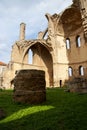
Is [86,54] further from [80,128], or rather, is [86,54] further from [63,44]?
[80,128]

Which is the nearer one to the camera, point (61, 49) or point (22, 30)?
point (61, 49)

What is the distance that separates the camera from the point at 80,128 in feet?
15.0

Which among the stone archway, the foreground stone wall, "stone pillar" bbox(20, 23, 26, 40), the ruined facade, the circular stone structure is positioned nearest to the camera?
the circular stone structure

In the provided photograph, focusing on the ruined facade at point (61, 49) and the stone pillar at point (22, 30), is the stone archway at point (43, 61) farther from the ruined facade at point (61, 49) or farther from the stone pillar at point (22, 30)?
the stone pillar at point (22, 30)

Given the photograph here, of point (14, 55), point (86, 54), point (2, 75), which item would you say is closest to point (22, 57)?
point (14, 55)

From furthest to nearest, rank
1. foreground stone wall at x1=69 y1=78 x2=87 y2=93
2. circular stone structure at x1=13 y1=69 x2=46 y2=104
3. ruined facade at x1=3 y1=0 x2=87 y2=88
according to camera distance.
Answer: ruined facade at x1=3 y1=0 x2=87 y2=88, foreground stone wall at x1=69 y1=78 x2=87 y2=93, circular stone structure at x1=13 y1=69 x2=46 y2=104

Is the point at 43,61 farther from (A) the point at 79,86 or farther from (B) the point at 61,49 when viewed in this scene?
(A) the point at 79,86

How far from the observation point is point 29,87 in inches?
359

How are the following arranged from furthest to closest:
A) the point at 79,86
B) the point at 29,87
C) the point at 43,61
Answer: the point at 43,61, the point at 79,86, the point at 29,87

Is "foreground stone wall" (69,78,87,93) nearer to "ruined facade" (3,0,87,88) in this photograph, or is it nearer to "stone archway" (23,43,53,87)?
"ruined facade" (3,0,87,88)

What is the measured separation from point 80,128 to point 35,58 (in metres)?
29.5

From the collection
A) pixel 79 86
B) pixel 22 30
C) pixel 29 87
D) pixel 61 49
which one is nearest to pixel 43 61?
pixel 61 49

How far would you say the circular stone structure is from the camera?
9.05 m

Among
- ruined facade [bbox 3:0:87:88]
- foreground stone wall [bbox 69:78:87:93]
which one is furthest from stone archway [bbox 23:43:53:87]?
foreground stone wall [bbox 69:78:87:93]
